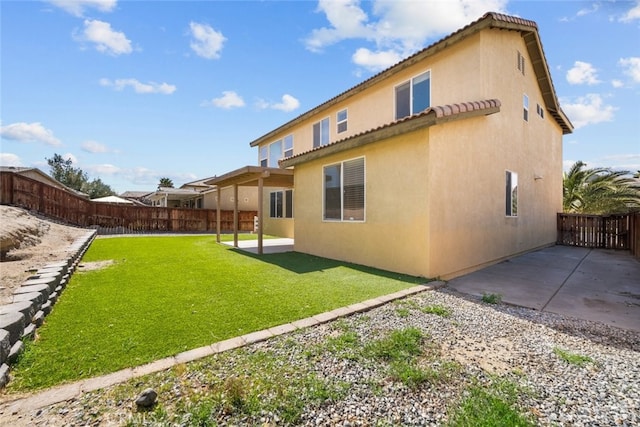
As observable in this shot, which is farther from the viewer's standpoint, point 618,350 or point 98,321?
point 98,321

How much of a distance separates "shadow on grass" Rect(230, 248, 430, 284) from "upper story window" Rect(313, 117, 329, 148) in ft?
22.2

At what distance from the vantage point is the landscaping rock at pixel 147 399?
248 cm

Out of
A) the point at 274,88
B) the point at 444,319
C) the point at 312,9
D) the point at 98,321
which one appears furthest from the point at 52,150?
the point at 444,319

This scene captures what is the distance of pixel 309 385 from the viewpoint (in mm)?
2840

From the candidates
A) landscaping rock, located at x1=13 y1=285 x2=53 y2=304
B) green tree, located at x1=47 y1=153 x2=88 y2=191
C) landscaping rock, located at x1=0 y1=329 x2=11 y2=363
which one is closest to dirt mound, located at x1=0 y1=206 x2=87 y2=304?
landscaping rock, located at x1=13 y1=285 x2=53 y2=304

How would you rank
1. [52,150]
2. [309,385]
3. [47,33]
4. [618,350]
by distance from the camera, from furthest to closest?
[52,150] → [47,33] → [618,350] → [309,385]

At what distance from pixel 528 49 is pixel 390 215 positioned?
33.8 feet

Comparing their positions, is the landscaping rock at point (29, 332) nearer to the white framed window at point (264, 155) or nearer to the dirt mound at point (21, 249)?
the dirt mound at point (21, 249)

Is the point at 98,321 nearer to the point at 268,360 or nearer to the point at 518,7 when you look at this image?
the point at 268,360

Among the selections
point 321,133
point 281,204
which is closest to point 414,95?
point 321,133

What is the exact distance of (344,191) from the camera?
9.68 metres

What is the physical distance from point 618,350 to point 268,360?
14.7 ft

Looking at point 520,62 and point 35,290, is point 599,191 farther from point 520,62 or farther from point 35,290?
point 35,290

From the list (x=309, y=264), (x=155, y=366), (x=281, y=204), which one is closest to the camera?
(x=155, y=366)
